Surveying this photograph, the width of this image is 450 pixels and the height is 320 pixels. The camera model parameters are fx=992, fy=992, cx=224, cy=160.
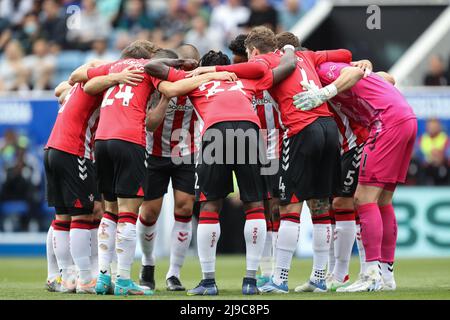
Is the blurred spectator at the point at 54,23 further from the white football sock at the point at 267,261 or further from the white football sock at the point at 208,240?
the white football sock at the point at 208,240

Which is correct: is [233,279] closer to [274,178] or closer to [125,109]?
[274,178]

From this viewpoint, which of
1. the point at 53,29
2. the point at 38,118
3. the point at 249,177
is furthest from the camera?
the point at 53,29

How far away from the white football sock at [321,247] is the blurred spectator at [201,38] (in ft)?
36.3

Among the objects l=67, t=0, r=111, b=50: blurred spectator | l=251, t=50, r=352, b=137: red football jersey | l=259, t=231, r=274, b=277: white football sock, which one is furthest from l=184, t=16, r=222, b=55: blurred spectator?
l=251, t=50, r=352, b=137: red football jersey

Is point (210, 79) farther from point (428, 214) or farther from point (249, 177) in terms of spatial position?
point (428, 214)

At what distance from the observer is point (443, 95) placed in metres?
18.1

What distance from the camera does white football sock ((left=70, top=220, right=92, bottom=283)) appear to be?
9820 millimetres

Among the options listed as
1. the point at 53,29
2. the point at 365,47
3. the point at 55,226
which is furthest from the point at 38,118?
the point at 55,226

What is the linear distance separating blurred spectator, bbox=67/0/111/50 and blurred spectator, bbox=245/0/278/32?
3.46 metres

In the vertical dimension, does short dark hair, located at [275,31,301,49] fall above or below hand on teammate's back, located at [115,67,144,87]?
above

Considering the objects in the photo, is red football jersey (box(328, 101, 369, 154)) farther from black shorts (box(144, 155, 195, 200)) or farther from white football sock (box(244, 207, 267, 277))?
white football sock (box(244, 207, 267, 277))

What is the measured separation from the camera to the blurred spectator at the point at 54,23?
73.1 ft

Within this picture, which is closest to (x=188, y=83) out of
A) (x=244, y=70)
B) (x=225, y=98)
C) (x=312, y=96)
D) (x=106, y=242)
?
(x=225, y=98)

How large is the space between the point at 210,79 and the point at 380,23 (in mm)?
12298
